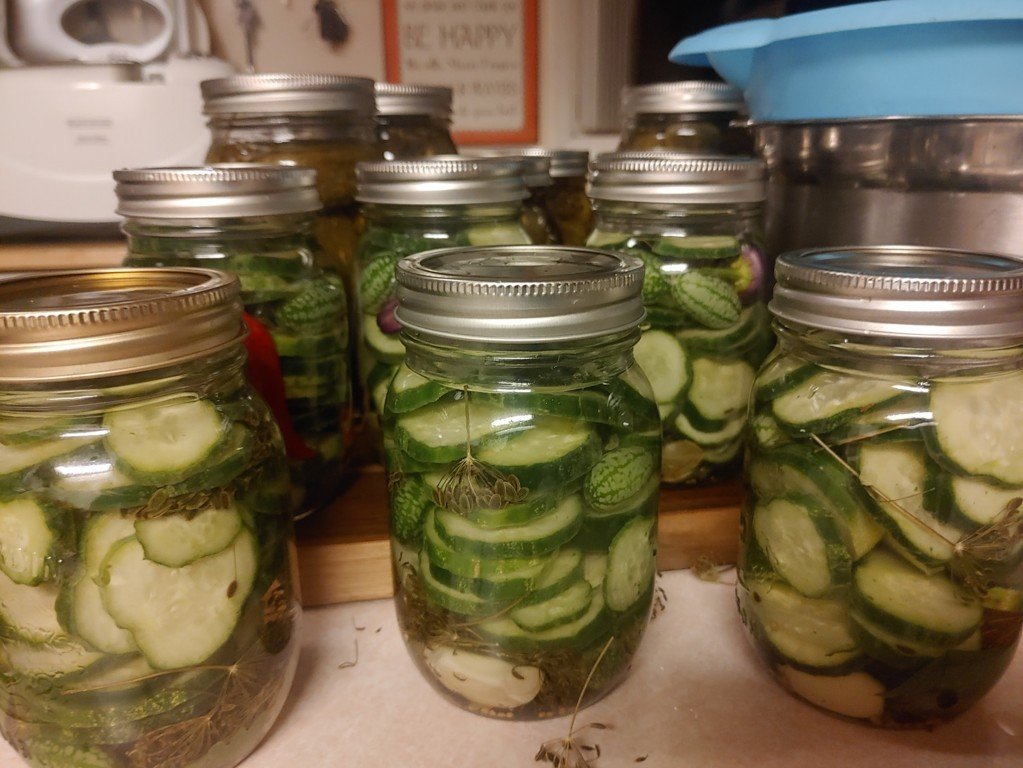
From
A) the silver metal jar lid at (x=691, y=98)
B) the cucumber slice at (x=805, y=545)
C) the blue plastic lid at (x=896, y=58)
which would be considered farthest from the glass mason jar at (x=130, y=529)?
the silver metal jar lid at (x=691, y=98)

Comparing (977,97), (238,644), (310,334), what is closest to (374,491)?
(310,334)

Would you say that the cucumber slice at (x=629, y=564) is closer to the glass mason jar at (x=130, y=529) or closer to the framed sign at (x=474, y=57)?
the glass mason jar at (x=130, y=529)

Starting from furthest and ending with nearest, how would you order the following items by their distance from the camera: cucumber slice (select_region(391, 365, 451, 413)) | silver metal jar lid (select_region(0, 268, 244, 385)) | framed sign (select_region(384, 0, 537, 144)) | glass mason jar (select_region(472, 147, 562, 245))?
framed sign (select_region(384, 0, 537, 144)) < glass mason jar (select_region(472, 147, 562, 245)) < cucumber slice (select_region(391, 365, 451, 413)) < silver metal jar lid (select_region(0, 268, 244, 385))

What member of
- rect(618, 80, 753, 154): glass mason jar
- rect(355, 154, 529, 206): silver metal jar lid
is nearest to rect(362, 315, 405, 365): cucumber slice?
rect(355, 154, 529, 206): silver metal jar lid

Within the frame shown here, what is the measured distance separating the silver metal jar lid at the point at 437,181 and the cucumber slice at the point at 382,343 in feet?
0.35

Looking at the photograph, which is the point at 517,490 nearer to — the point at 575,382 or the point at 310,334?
the point at 575,382

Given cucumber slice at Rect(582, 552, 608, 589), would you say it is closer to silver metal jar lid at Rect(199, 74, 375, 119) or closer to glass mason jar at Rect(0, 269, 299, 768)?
glass mason jar at Rect(0, 269, 299, 768)

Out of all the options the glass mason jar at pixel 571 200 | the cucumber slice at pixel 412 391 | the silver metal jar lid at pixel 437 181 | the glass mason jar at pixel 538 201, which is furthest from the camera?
the glass mason jar at pixel 571 200

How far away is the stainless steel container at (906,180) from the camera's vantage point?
1.90 feet

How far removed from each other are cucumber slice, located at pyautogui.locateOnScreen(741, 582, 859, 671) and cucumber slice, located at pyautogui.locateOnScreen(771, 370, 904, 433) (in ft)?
0.38

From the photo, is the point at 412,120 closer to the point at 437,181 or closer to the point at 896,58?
the point at 437,181

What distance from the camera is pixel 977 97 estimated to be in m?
0.55

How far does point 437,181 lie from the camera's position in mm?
654

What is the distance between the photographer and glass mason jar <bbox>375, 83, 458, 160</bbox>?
0.85 metres
